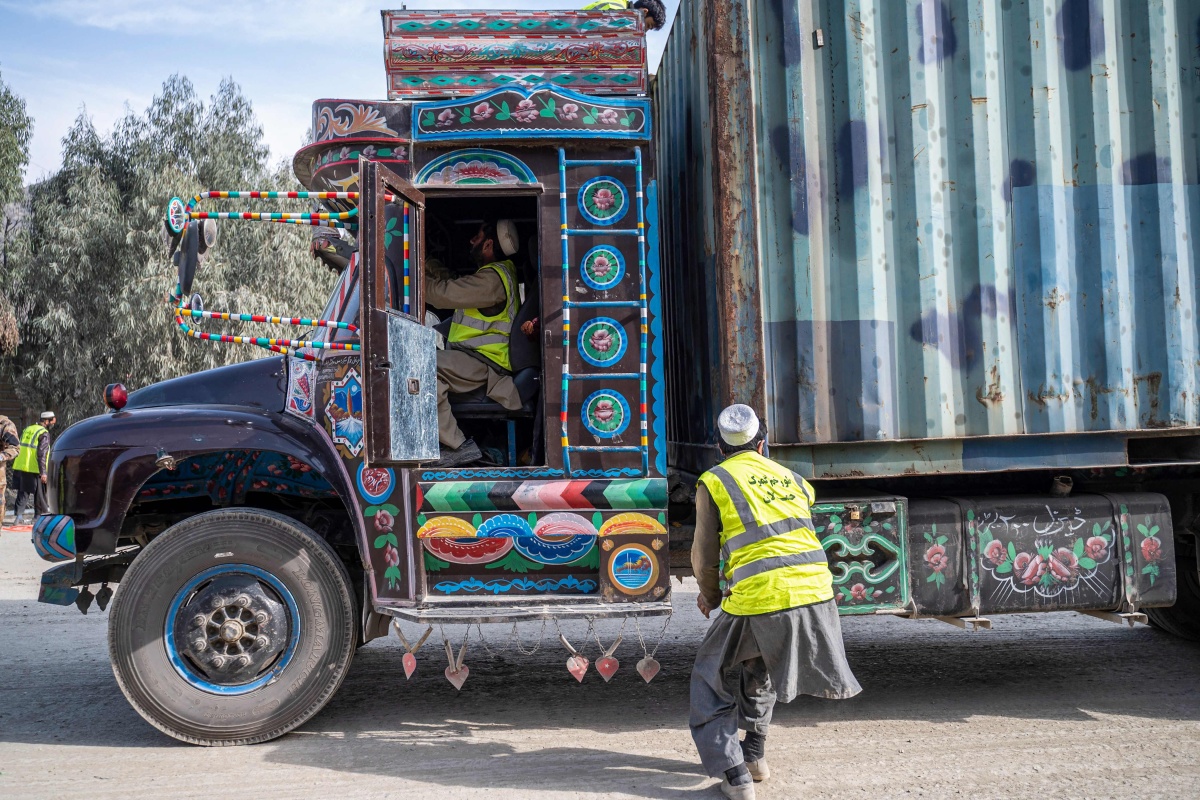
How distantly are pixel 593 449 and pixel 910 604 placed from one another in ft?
5.59

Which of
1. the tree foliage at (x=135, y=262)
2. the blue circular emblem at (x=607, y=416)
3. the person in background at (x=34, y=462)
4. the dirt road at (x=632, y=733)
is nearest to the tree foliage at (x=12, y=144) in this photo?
the tree foliage at (x=135, y=262)

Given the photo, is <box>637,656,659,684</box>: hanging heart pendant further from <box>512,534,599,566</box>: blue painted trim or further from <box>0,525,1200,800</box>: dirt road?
<box>512,534,599,566</box>: blue painted trim

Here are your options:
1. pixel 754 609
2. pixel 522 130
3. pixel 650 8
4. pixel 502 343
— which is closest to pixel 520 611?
pixel 754 609

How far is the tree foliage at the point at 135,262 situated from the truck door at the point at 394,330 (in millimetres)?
15015

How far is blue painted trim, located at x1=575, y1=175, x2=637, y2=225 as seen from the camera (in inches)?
183

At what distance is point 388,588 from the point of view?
4.55m

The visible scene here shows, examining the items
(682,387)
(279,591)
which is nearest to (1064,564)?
(682,387)

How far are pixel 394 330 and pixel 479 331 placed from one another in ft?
3.26

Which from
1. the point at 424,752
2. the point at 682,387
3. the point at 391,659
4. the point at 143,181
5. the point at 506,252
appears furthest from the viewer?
the point at 143,181

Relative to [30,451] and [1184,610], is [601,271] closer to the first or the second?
[1184,610]

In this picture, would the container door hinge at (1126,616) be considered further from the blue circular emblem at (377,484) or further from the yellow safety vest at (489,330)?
the blue circular emblem at (377,484)

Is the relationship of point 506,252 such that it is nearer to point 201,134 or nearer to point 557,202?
point 557,202

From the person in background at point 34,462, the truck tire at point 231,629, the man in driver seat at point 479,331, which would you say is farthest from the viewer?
the person in background at point 34,462

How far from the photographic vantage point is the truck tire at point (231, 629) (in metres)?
4.48
